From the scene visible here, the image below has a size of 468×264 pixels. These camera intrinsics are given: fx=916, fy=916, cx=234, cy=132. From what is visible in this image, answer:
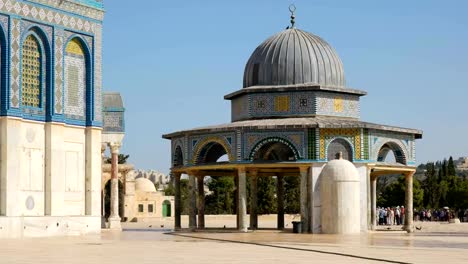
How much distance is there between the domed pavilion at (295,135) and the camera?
1230 inches

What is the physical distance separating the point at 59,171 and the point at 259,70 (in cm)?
1001

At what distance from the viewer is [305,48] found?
113ft

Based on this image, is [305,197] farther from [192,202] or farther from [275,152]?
[275,152]

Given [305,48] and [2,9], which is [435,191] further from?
[2,9]

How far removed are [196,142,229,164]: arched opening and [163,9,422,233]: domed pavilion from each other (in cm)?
5

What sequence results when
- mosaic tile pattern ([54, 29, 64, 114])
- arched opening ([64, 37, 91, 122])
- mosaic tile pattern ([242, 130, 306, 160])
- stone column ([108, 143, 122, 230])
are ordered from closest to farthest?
mosaic tile pattern ([54, 29, 64, 114]), arched opening ([64, 37, 91, 122]), mosaic tile pattern ([242, 130, 306, 160]), stone column ([108, 143, 122, 230])

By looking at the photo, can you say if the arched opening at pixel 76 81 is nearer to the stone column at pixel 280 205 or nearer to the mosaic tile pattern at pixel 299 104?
the mosaic tile pattern at pixel 299 104

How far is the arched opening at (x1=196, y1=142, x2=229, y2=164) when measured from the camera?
3328cm

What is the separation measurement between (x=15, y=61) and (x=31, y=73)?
80 cm

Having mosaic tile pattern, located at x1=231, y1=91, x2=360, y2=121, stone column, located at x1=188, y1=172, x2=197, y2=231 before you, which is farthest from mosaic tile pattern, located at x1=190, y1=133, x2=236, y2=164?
mosaic tile pattern, located at x1=231, y1=91, x2=360, y2=121

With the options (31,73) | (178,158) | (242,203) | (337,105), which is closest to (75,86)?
(31,73)

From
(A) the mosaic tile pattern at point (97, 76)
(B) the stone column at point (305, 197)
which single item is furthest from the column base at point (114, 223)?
(B) the stone column at point (305, 197)

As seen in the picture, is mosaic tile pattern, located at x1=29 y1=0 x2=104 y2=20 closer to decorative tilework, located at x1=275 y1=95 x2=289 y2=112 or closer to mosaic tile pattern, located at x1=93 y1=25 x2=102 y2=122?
mosaic tile pattern, located at x1=93 y1=25 x2=102 y2=122

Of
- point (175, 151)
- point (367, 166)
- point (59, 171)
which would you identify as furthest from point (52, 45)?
point (367, 166)
